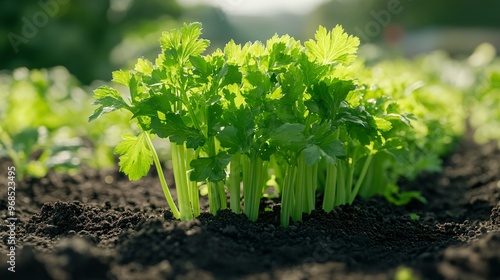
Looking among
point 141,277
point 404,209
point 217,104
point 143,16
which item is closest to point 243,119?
point 217,104

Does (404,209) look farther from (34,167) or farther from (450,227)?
(34,167)

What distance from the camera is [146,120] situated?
298 centimetres

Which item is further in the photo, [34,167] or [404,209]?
[34,167]

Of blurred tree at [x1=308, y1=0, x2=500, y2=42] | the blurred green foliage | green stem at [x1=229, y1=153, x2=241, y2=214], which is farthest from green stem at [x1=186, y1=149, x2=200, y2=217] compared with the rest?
blurred tree at [x1=308, y1=0, x2=500, y2=42]

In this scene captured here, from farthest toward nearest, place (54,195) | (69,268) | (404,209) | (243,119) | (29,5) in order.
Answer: (29,5) < (54,195) < (404,209) < (243,119) < (69,268)

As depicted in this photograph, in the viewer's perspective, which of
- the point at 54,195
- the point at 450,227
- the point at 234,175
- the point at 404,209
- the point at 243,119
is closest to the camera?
the point at 243,119

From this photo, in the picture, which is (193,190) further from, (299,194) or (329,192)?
(329,192)

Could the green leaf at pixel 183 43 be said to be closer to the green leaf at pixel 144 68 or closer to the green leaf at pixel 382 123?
the green leaf at pixel 144 68

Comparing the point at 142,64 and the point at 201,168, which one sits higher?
the point at 142,64

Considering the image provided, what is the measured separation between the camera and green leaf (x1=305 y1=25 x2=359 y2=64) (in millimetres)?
2916

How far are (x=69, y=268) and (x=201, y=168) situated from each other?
95 centimetres

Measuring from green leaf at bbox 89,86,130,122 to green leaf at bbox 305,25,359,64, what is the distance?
933 mm

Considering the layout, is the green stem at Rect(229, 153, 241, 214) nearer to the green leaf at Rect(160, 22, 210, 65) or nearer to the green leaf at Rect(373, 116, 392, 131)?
the green leaf at Rect(160, 22, 210, 65)

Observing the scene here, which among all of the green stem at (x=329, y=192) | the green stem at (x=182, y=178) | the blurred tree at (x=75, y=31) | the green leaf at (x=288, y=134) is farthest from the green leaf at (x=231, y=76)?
the blurred tree at (x=75, y=31)
